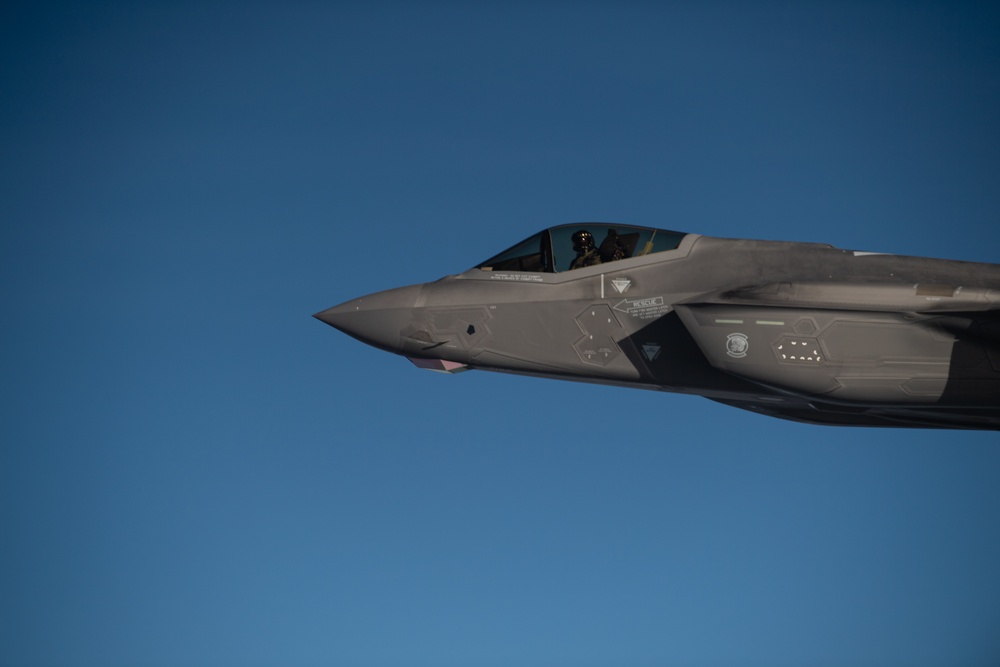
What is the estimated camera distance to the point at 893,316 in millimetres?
16062

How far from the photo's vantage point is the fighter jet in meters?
16.0

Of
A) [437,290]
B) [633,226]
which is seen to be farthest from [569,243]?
[437,290]

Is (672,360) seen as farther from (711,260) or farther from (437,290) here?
(437,290)

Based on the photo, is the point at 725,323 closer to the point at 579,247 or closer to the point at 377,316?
the point at 579,247

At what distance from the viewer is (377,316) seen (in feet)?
62.6

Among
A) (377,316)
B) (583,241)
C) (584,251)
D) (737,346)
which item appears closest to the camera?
(737,346)

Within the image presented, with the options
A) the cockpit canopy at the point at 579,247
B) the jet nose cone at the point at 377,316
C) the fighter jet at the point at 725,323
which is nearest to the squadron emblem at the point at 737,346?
the fighter jet at the point at 725,323

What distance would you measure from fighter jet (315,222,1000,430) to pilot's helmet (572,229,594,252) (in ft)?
0.05

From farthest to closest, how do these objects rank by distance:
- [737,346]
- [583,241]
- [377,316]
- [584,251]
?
[377,316]
[583,241]
[584,251]
[737,346]

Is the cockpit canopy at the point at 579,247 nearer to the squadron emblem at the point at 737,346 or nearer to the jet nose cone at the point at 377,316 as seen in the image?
the jet nose cone at the point at 377,316

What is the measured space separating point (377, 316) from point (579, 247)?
3284 millimetres

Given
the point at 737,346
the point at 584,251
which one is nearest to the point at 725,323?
the point at 737,346

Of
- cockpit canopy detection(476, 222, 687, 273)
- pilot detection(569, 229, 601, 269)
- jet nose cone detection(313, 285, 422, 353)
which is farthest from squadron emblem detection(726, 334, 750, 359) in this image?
jet nose cone detection(313, 285, 422, 353)

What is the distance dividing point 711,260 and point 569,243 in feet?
7.32
